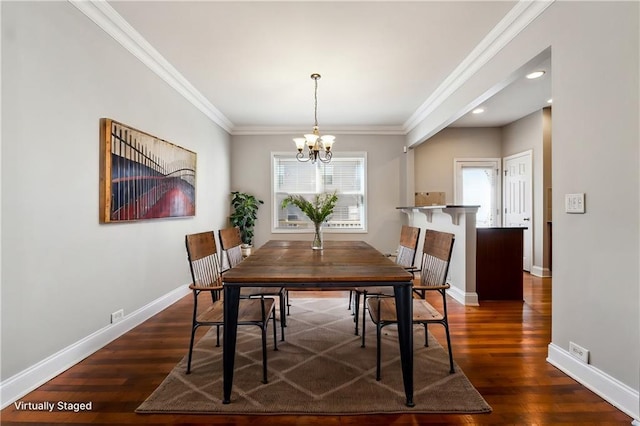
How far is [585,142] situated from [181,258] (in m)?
3.95

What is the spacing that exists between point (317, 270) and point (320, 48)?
6.96 ft

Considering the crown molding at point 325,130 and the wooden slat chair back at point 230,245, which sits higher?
the crown molding at point 325,130

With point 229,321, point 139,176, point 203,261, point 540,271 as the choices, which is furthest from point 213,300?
point 540,271

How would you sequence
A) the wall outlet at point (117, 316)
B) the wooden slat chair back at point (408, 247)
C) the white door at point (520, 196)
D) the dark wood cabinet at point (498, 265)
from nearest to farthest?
1. the wall outlet at point (117, 316)
2. the wooden slat chair back at point (408, 247)
3. the dark wood cabinet at point (498, 265)
4. the white door at point (520, 196)

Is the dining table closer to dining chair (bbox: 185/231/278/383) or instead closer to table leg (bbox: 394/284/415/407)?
table leg (bbox: 394/284/415/407)

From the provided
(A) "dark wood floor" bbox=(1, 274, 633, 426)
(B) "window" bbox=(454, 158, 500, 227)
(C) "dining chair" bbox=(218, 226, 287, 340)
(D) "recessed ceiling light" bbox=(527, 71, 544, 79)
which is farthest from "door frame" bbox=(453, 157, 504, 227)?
(C) "dining chair" bbox=(218, 226, 287, 340)

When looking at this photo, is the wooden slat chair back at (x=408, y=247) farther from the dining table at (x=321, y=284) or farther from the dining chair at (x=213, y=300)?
the dining chair at (x=213, y=300)

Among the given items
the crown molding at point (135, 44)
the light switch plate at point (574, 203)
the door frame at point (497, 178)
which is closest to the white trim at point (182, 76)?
the crown molding at point (135, 44)

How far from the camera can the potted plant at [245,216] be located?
5445 millimetres

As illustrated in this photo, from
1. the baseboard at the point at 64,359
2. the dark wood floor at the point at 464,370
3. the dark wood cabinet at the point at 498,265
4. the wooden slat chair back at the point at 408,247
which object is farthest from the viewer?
the dark wood cabinet at the point at 498,265

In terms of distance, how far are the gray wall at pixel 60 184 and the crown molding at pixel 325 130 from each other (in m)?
2.65

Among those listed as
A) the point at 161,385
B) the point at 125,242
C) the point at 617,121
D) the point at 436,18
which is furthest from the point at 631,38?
the point at 125,242

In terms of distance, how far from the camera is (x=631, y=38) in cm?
160

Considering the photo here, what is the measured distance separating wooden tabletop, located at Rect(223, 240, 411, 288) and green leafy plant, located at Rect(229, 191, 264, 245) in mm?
3014
